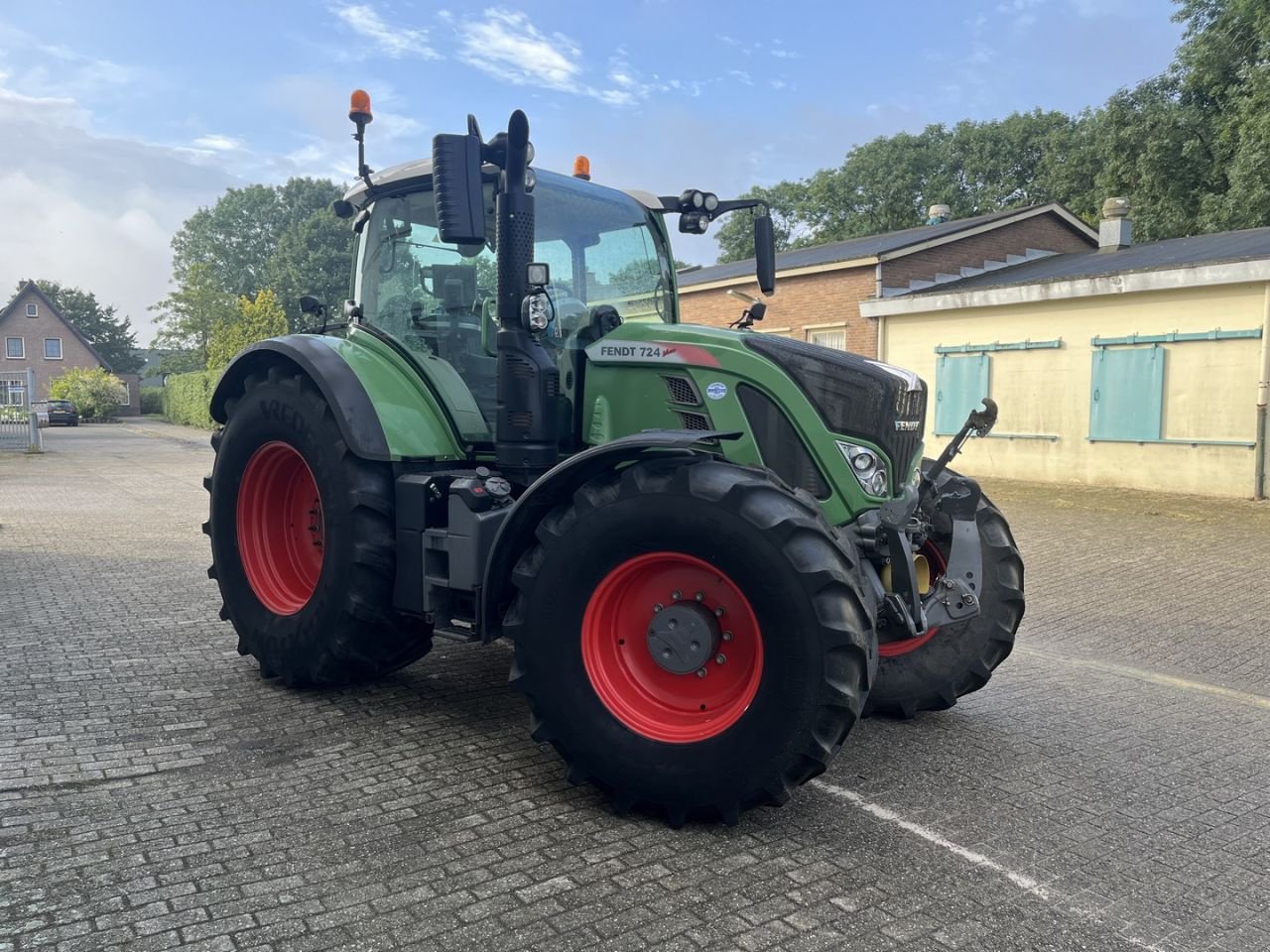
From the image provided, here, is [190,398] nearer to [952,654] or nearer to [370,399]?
[370,399]

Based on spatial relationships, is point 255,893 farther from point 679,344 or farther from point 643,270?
point 643,270

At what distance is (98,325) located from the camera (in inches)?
3066

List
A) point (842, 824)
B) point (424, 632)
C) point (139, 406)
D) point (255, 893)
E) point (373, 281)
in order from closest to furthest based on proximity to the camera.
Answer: point (255, 893) < point (842, 824) < point (424, 632) < point (373, 281) < point (139, 406)

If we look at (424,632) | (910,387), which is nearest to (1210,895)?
(910,387)

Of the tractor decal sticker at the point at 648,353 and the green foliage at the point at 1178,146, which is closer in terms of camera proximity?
the tractor decal sticker at the point at 648,353

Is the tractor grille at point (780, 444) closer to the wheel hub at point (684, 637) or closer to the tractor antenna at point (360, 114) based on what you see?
the wheel hub at point (684, 637)

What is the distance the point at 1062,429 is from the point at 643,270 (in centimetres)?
1259

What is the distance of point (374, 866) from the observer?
3.18m

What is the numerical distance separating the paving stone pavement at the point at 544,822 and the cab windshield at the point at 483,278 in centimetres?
162

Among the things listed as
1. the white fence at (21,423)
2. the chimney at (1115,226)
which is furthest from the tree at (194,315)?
the chimney at (1115,226)

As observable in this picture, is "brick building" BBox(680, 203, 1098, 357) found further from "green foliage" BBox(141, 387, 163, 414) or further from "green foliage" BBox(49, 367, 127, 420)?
"green foliage" BBox(141, 387, 163, 414)

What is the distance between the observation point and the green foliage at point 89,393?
1816 inches

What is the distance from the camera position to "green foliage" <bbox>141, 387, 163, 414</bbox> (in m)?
57.7

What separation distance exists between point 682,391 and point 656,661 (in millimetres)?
1107
